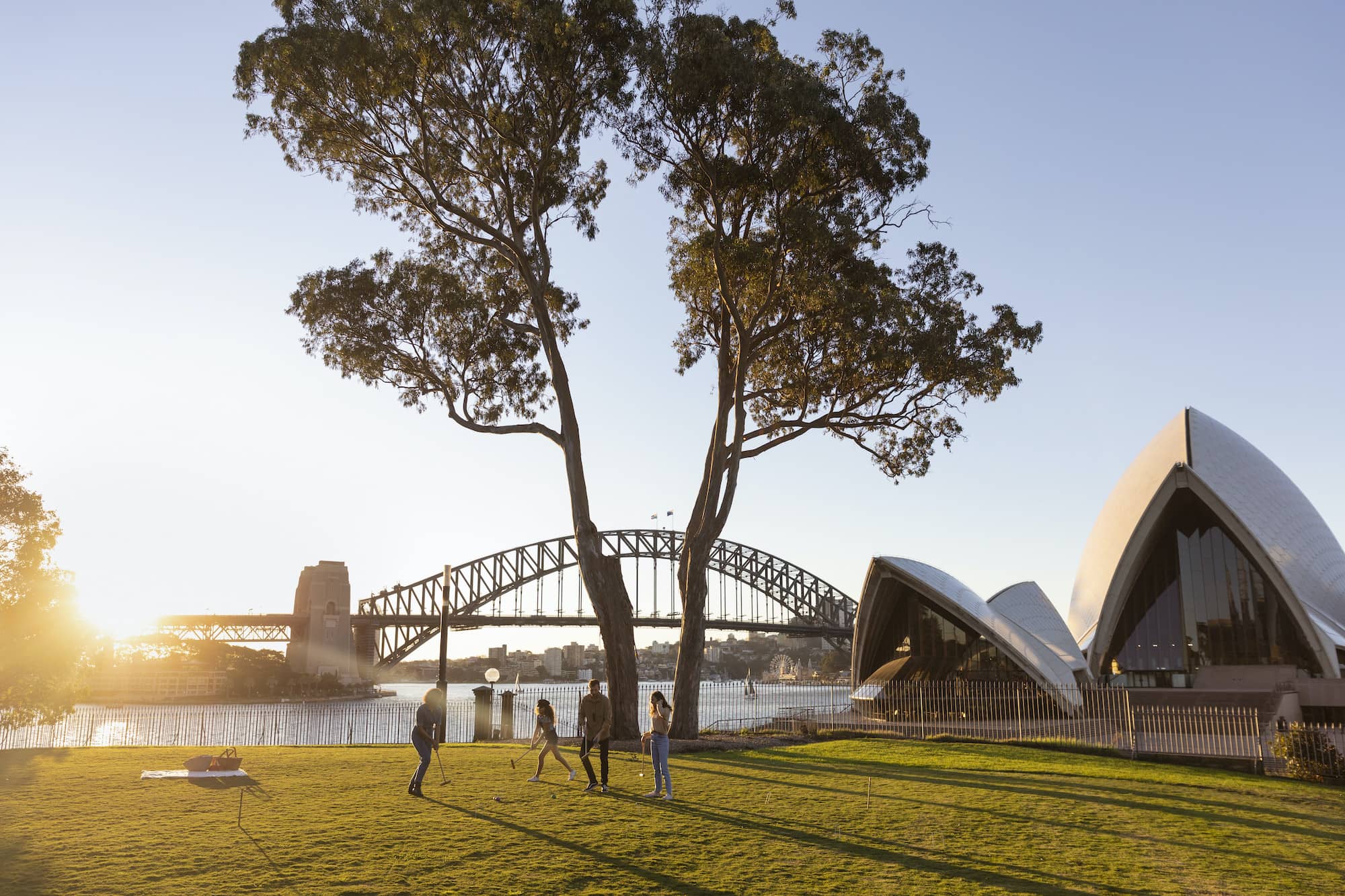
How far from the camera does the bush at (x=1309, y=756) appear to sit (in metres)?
14.5

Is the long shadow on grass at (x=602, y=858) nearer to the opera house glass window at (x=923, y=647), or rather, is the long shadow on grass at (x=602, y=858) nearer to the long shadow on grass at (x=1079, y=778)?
the long shadow on grass at (x=1079, y=778)

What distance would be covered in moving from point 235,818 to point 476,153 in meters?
14.5

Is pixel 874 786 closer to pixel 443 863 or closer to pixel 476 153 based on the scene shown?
pixel 443 863

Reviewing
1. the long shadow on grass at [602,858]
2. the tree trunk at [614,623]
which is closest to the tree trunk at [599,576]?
the tree trunk at [614,623]

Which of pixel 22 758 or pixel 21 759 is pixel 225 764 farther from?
pixel 22 758

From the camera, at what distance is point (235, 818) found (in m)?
9.48

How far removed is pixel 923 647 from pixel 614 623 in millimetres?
17244

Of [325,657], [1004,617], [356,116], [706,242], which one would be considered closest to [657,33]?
[706,242]

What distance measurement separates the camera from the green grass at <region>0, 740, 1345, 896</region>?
23.6ft

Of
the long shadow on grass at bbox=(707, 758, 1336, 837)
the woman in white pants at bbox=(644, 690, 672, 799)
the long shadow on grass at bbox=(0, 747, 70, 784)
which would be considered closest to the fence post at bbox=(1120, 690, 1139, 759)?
the long shadow on grass at bbox=(707, 758, 1336, 837)

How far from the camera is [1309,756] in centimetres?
1475

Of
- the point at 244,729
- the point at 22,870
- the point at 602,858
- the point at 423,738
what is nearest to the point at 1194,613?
the point at 423,738

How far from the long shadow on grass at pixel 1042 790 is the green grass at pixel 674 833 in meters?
0.06

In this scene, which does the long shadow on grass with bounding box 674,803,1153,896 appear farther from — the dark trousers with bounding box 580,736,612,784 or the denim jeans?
the dark trousers with bounding box 580,736,612,784
